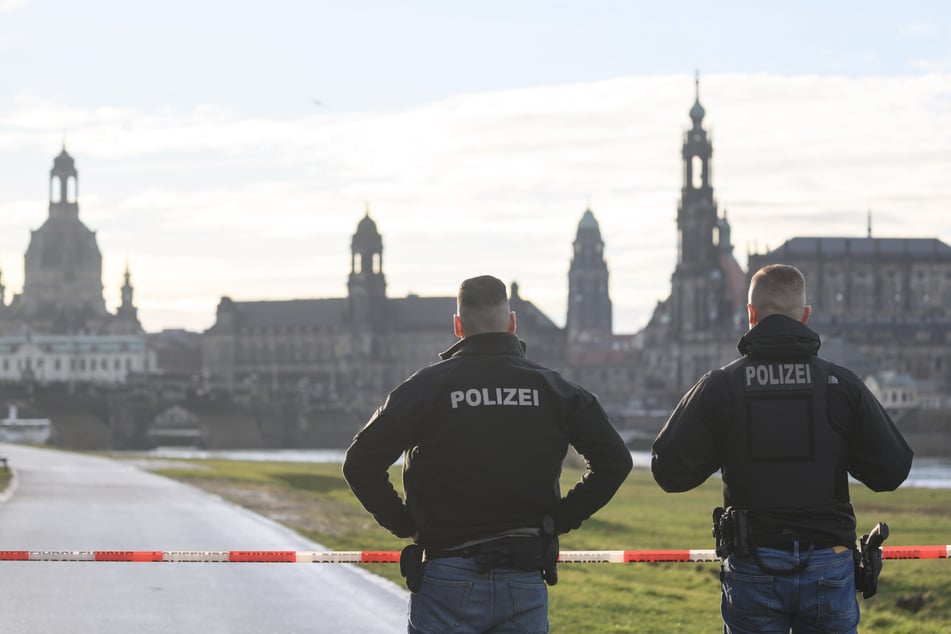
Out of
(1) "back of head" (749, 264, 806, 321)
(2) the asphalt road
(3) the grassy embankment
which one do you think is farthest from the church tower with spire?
(1) "back of head" (749, 264, 806, 321)

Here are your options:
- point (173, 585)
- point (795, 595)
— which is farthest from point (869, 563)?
point (173, 585)

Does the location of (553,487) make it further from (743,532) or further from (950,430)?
(950,430)

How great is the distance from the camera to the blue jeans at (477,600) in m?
7.68

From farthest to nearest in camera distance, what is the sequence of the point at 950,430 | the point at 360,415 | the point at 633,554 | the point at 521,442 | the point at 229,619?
the point at 360,415 → the point at 950,430 → the point at 229,619 → the point at 633,554 → the point at 521,442

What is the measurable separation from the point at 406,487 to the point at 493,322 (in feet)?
2.62

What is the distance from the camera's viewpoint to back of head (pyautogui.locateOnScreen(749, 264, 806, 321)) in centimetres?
829

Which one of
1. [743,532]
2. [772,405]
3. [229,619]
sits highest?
[772,405]

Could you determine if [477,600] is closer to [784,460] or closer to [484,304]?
[484,304]

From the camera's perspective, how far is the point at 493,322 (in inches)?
316

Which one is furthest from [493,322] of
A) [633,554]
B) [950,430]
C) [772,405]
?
[950,430]

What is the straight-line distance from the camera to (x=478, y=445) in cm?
779

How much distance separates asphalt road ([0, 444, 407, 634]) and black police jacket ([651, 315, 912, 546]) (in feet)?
22.2

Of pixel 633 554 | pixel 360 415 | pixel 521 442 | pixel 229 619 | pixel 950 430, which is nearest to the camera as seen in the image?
pixel 521 442

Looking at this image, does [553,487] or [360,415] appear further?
[360,415]
